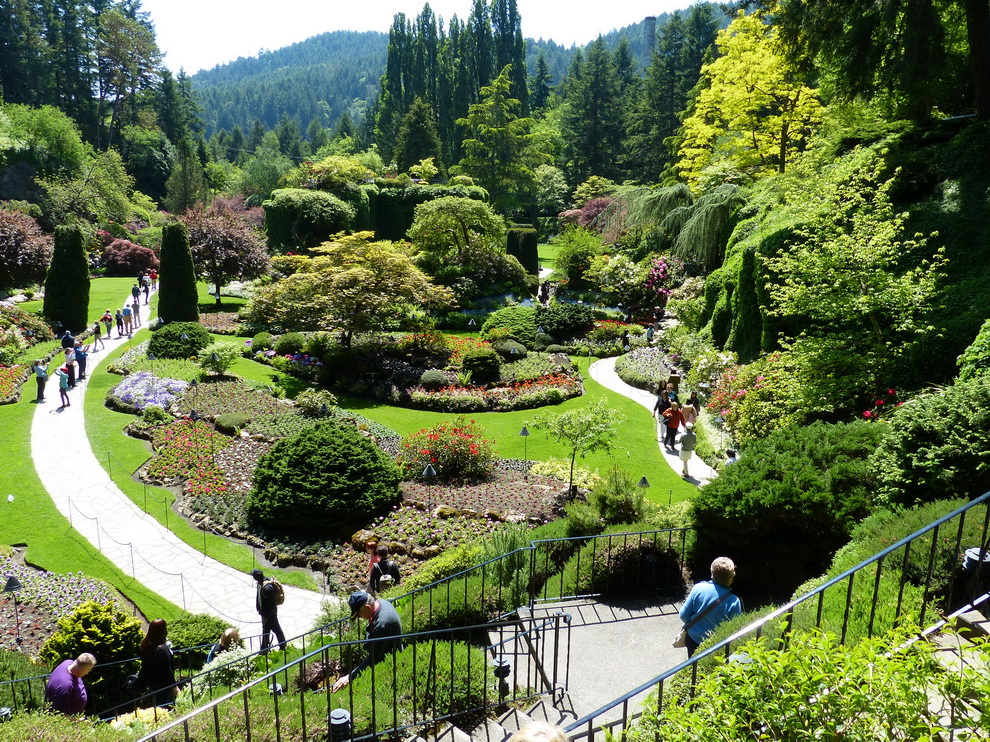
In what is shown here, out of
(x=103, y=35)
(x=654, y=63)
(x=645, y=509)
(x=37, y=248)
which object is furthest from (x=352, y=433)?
(x=103, y=35)

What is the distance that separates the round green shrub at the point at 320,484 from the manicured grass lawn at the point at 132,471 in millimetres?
885

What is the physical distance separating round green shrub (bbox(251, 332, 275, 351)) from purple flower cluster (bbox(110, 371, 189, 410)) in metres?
4.53

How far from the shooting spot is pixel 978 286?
1175 cm

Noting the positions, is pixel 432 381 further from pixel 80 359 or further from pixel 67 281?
pixel 67 281

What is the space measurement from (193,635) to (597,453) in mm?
9304

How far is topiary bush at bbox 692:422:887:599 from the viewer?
781 cm

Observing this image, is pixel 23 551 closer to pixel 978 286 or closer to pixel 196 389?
pixel 196 389

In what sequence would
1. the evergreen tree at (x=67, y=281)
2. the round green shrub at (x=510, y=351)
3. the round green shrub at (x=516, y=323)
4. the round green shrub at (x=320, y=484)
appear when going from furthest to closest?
1. the round green shrub at (x=516, y=323)
2. the evergreen tree at (x=67, y=281)
3. the round green shrub at (x=510, y=351)
4. the round green shrub at (x=320, y=484)

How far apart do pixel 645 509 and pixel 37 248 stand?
27.3m

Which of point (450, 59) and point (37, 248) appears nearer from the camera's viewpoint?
point (37, 248)

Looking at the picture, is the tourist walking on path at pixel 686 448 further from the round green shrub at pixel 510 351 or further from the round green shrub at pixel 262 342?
the round green shrub at pixel 262 342

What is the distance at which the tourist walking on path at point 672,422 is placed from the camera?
15.4 m

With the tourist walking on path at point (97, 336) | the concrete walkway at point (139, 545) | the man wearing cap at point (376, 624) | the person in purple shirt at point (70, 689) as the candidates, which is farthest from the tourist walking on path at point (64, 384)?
the man wearing cap at point (376, 624)

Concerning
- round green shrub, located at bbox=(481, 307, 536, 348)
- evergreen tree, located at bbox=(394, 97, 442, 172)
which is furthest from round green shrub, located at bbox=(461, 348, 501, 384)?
evergreen tree, located at bbox=(394, 97, 442, 172)
